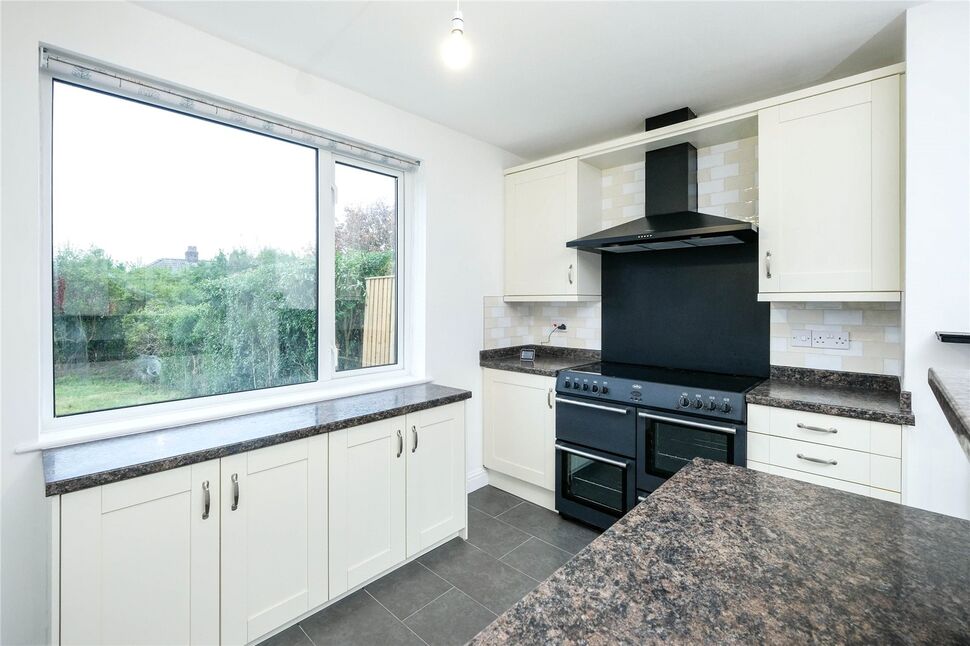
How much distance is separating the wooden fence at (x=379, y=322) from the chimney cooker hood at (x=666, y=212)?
1.26 m

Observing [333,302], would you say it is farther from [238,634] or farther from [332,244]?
[238,634]

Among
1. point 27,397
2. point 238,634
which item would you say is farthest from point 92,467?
point 238,634

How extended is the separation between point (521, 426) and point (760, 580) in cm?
239

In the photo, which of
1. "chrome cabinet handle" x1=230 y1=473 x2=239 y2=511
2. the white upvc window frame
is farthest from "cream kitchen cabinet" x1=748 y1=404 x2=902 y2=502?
"chrome cabinet handle" x1=230 y1=473 x2=239 y2=511

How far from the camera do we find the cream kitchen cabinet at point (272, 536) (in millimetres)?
1686

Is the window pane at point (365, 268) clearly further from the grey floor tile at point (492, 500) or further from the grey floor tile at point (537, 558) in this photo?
the grey floor tile at point (537, 558)

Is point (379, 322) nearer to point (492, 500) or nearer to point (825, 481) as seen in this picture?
point (492, 500)

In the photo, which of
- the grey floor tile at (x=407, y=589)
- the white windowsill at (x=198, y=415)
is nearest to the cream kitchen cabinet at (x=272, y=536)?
the grey floor tile at (x=407, y=589)

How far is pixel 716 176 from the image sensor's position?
284cm

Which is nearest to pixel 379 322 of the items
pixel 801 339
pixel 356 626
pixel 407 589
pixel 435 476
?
pixel 435 476

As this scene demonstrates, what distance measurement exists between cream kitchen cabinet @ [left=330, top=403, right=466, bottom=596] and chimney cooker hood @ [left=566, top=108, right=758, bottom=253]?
1436mm

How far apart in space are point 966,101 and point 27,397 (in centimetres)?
374

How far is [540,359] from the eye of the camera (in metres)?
3.51

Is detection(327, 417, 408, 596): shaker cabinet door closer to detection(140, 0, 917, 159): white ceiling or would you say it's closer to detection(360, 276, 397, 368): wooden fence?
detection(360, 276, 397, 368): wooden fence
